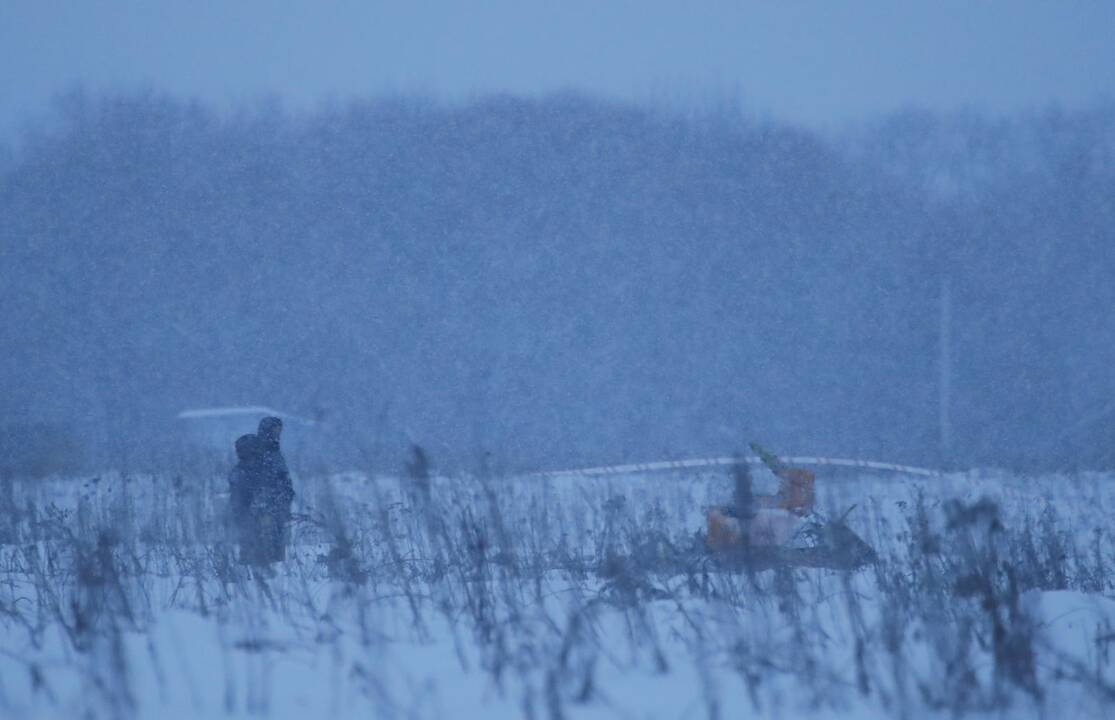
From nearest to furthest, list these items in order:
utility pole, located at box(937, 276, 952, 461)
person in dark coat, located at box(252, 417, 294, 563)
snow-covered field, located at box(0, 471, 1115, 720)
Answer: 1. snow-covered field, located at box(0, 471, 1115, 720)
2. person in dark coat, located at box(252, 417, 294, 563)
3. utility pole, located at box(937, 276, 952, 461)

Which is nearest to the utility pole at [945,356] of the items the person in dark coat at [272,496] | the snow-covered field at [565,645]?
the person in dark coat at [272,496]

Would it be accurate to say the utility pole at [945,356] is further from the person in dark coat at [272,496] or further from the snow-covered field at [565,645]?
the snow-covered field at [565,645]

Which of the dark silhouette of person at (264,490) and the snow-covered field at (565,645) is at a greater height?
the dark silhouette of person at (264,490)

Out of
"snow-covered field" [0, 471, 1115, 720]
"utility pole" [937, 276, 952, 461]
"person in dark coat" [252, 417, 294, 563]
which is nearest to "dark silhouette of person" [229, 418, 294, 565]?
"person in dark coat" [252, 417, 294, 563]

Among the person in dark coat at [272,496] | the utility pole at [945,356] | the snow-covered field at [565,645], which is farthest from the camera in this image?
the utility pole at [945,356]

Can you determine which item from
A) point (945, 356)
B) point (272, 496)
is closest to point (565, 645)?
point (272, 496)

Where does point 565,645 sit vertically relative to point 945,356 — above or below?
below

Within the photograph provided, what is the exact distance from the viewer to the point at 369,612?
14.5 ft

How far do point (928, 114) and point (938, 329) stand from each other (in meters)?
6.44

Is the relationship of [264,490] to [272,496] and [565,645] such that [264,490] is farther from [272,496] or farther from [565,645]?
[565,645]

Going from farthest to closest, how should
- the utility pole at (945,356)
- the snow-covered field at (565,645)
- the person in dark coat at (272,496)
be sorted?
1. the utility pole at (945,356)
2. the person in dark coat at (272,496)
3. the snow-covered field at (565,645)

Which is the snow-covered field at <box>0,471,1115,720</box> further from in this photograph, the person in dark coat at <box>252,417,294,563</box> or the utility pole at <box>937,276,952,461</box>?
the utility pole at <box>937,276,952,461</box>

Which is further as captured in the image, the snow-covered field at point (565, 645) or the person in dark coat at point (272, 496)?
the person in dark coat at point (272, 496)

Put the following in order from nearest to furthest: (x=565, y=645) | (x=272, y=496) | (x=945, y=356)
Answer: (x=565, y=645)
(x=272, y=496)
(x=945, y=356)
